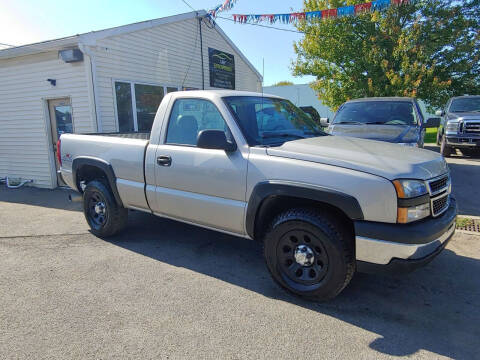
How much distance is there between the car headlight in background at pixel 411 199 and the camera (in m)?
2.49

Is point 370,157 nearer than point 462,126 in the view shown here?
Yes

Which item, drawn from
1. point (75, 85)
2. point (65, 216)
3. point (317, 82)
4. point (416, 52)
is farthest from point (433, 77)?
Result: point (65, 216)

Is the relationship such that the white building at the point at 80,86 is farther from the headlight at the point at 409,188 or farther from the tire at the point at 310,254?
the headlight at the point at 409,188

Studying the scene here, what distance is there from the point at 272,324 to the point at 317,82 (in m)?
18.9

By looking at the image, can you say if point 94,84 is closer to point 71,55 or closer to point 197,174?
point 71,55

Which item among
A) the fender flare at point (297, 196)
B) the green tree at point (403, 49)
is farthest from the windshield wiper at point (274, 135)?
the green tree at point (403, 49)

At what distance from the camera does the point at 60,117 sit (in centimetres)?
839

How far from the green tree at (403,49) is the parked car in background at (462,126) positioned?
15.5 ft

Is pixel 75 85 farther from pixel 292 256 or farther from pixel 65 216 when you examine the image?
pixel 292 256

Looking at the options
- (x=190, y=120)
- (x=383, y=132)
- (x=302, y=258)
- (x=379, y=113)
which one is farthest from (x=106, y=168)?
(x=379, y=113)

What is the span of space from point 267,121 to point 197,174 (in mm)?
951

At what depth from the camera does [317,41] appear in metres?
18.0

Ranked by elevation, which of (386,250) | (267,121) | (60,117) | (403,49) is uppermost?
(403,49)

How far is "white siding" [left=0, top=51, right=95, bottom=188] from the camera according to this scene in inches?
310
